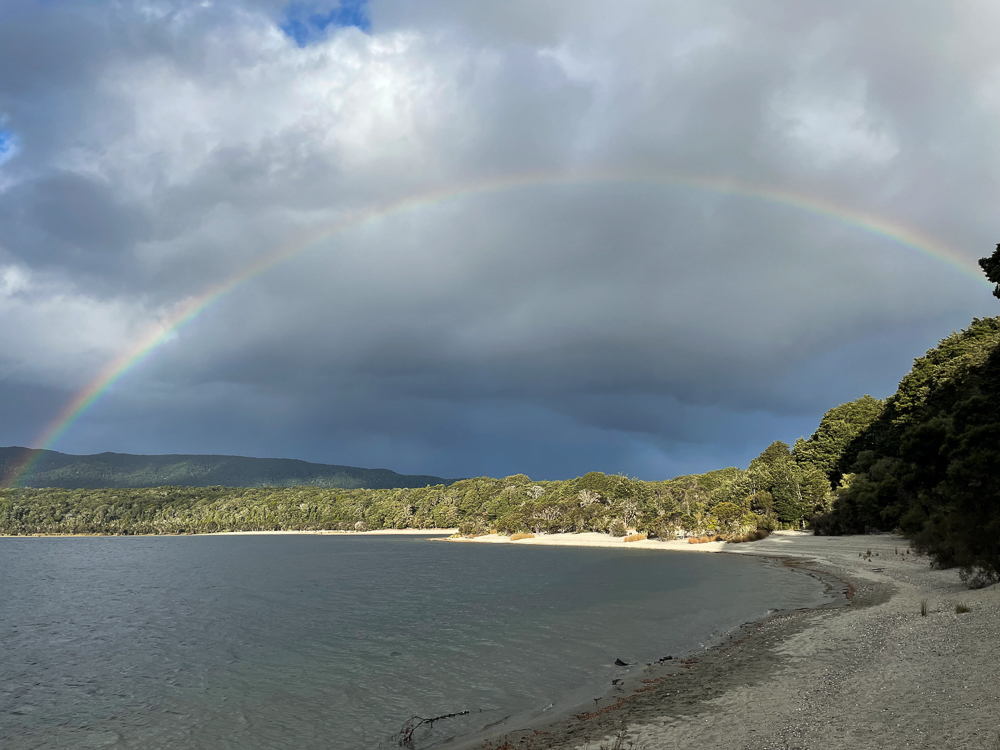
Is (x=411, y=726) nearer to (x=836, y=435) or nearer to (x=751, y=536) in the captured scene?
(x=751, y=536)

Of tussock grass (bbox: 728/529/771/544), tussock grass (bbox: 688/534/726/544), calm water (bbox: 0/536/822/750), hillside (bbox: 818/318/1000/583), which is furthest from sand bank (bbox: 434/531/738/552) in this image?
calm water (bbox: 0/536/822/750)

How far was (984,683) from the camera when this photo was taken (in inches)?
468

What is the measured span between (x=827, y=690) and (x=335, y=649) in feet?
70.6

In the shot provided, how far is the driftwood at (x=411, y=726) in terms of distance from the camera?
593 inches

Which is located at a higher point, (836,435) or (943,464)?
(836,435)

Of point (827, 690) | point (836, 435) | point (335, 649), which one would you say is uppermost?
point (836, 435)

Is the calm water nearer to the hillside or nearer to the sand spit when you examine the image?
the sand spit

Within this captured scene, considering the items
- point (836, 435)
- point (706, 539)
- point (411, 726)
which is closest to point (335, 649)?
point (411, 726)

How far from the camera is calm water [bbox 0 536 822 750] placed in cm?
1762

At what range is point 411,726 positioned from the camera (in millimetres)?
16188

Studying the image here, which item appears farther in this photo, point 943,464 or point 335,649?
point 943,464

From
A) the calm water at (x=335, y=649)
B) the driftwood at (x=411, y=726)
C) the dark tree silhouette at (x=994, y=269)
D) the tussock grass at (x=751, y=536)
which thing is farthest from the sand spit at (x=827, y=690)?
the tussock grass at (x=751, y=536)

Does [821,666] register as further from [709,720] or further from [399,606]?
[399,606]

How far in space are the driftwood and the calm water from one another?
13.2 inches
